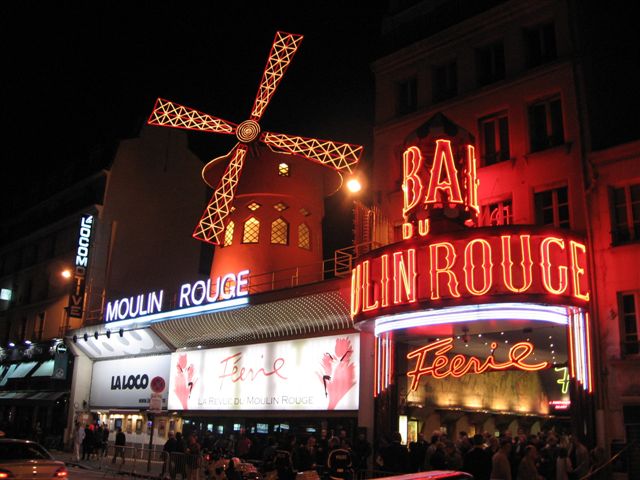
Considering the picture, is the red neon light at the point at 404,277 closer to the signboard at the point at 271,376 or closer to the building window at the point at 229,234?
the signboard at the point at 271,376

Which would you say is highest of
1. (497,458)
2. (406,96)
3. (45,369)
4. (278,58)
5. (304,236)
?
(278,58)

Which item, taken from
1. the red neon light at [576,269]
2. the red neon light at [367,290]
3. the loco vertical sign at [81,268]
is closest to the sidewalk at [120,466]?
the loco vertical sign at [81,268]

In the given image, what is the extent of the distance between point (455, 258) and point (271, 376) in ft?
30.0

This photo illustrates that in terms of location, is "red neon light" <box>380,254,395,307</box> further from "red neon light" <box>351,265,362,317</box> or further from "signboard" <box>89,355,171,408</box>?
"signboard" <box>89,355,171,408</box>

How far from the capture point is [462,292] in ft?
43.7

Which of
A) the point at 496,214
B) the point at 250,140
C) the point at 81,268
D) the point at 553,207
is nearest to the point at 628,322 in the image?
the point at 553,207

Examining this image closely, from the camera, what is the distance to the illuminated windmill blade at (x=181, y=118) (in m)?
26.0

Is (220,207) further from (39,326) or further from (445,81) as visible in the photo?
(39,326)

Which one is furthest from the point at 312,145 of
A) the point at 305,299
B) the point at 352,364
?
the point at 352,364

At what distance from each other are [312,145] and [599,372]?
1387 centimetres

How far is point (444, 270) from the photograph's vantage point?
13.6 meters

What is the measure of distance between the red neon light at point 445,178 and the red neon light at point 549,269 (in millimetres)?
2345

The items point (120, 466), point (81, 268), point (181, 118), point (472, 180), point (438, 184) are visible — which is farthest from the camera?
point (81, 268)

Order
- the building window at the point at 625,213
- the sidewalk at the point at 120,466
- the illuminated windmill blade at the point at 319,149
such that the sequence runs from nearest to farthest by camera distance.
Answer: the building window at the point at 625,213 → the sidewalk at the point at 120,466 → the illuminated windmill blade at the point at 319,149
